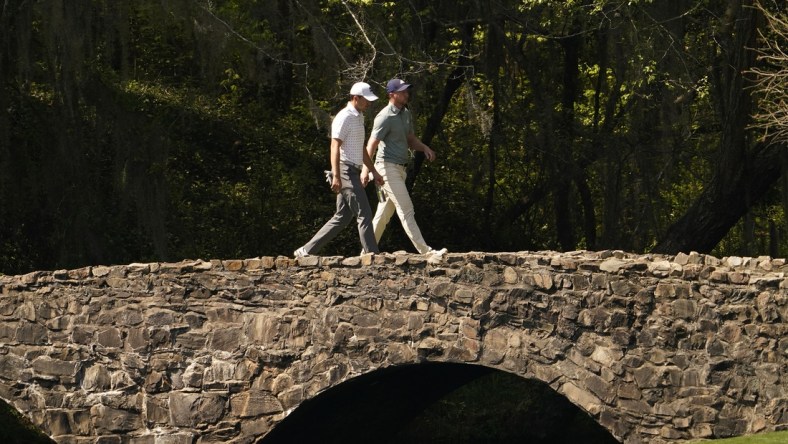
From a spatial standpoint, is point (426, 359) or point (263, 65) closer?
point (426, 359)

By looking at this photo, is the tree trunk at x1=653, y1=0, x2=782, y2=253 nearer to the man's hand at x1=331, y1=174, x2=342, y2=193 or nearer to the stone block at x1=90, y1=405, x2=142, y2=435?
the man's hand at x1=331, y1=174, x2=342, y2=193

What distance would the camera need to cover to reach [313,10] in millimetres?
18859

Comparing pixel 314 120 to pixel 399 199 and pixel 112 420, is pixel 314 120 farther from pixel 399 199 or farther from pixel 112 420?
pixel 399 199

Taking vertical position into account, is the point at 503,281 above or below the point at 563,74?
below

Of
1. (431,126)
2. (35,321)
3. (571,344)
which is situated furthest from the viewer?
(431,126)

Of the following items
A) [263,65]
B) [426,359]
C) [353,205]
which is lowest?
[426,359]

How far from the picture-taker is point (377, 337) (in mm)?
13367

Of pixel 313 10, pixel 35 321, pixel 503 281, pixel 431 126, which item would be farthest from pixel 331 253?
pixel 503 281

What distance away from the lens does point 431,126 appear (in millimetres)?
20766

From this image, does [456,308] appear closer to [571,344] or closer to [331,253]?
[571,344]

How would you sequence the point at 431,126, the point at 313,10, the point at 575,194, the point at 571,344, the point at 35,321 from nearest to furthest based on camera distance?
the point at 571,344
the point at 35,321
the point at 313,10
the point at 431,126
the point at 575,194

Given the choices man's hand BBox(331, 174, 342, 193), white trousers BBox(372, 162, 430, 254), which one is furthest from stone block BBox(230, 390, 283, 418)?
man's hand BBox(331, 174, 342, 193)

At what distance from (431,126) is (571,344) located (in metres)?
8.43

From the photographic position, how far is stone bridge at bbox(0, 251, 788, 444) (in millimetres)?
12039
